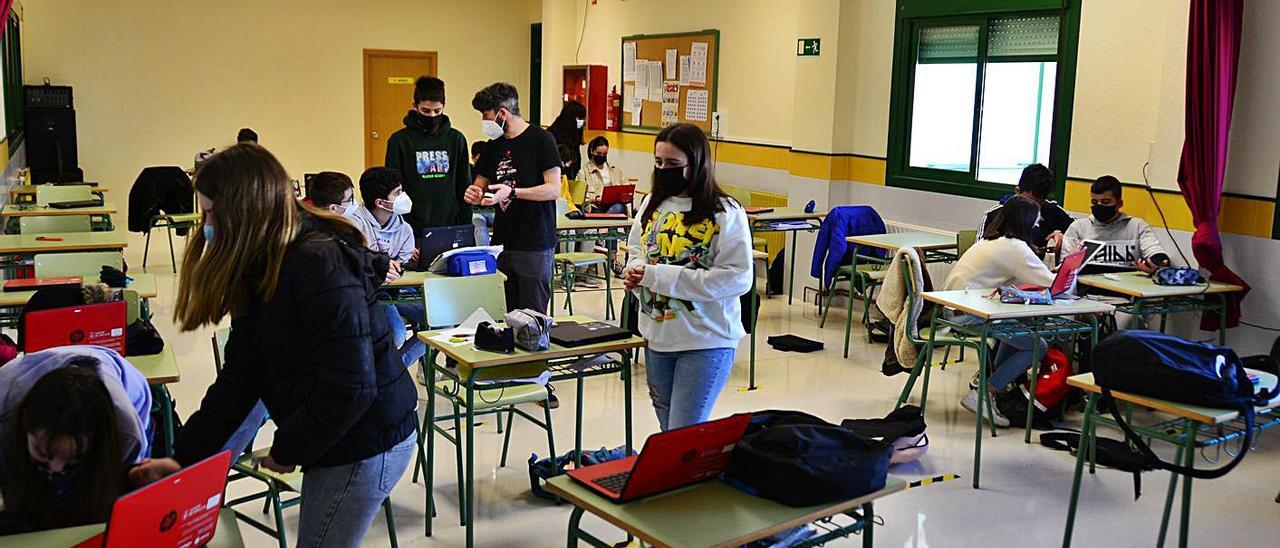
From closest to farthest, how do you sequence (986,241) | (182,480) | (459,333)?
(182,480)
(459,333)
(986,241)

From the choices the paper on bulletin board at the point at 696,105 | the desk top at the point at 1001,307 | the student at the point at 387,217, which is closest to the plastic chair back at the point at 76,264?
the student at the point at 387,217

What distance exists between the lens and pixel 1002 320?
191 inches

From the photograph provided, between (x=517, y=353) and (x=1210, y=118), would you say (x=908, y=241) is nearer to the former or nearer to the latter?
(x=1210, y=118)

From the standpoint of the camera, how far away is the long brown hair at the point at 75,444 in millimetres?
2260

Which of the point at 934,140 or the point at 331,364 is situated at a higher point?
the point at 934,140

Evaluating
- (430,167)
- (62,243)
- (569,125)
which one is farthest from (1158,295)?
(569,125)

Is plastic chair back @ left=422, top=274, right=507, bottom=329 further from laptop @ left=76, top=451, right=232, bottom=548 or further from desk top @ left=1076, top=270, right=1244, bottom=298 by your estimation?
desk top @ left=1076, top=270, right=1244, bottom=298

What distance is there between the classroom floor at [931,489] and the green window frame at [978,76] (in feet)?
5.88

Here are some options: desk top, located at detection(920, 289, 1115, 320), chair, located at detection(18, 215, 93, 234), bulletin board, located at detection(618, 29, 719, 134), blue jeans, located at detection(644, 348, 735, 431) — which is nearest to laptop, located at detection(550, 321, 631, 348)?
blue jeans, located at detection(644, 348, 735, 431)

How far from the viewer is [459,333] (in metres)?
4.01

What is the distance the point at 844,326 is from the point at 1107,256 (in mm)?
2119

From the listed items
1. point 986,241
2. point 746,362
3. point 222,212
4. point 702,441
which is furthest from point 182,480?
point 746,362

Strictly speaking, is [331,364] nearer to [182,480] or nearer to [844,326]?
[182,480]

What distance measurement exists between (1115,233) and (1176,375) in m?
3.20
